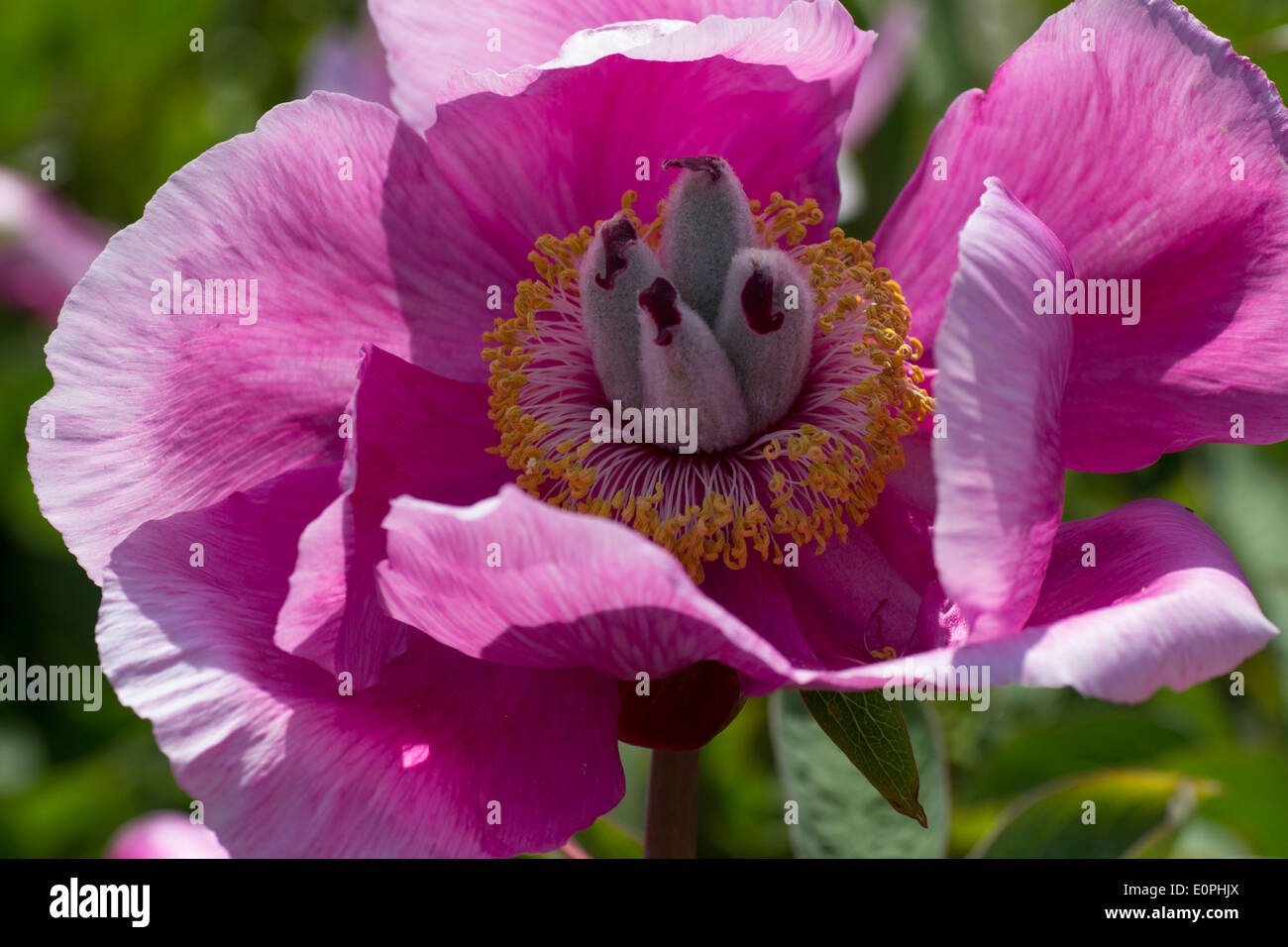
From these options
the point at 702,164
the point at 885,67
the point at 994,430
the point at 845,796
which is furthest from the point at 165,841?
the point at 885,67

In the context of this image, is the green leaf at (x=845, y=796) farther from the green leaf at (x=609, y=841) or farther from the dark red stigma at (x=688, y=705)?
the dark red stigma at (x=688, y=705)

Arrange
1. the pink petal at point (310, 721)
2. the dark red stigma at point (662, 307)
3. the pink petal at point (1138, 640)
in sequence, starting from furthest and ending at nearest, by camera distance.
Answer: the dark red stigma at point (662, 307)
the pink petal at point (310, 721)
the pink petal at point (1138, 640)

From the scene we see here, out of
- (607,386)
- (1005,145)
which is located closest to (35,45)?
(607,386)

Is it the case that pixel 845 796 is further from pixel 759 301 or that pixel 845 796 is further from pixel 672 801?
pixel 759 301

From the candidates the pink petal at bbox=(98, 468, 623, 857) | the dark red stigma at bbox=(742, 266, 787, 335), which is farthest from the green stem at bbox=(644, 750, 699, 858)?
the dark red stigma at bbox=(742, 266, 787, 335)

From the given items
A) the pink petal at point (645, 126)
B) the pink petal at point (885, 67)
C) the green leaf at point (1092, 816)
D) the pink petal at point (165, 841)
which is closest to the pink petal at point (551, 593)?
the pink petal at point (645, 126)

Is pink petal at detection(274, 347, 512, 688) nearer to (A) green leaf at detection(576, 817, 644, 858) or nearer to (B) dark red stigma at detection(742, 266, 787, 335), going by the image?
(B) dark red stigma at detection(742, 266, 787, 335)
